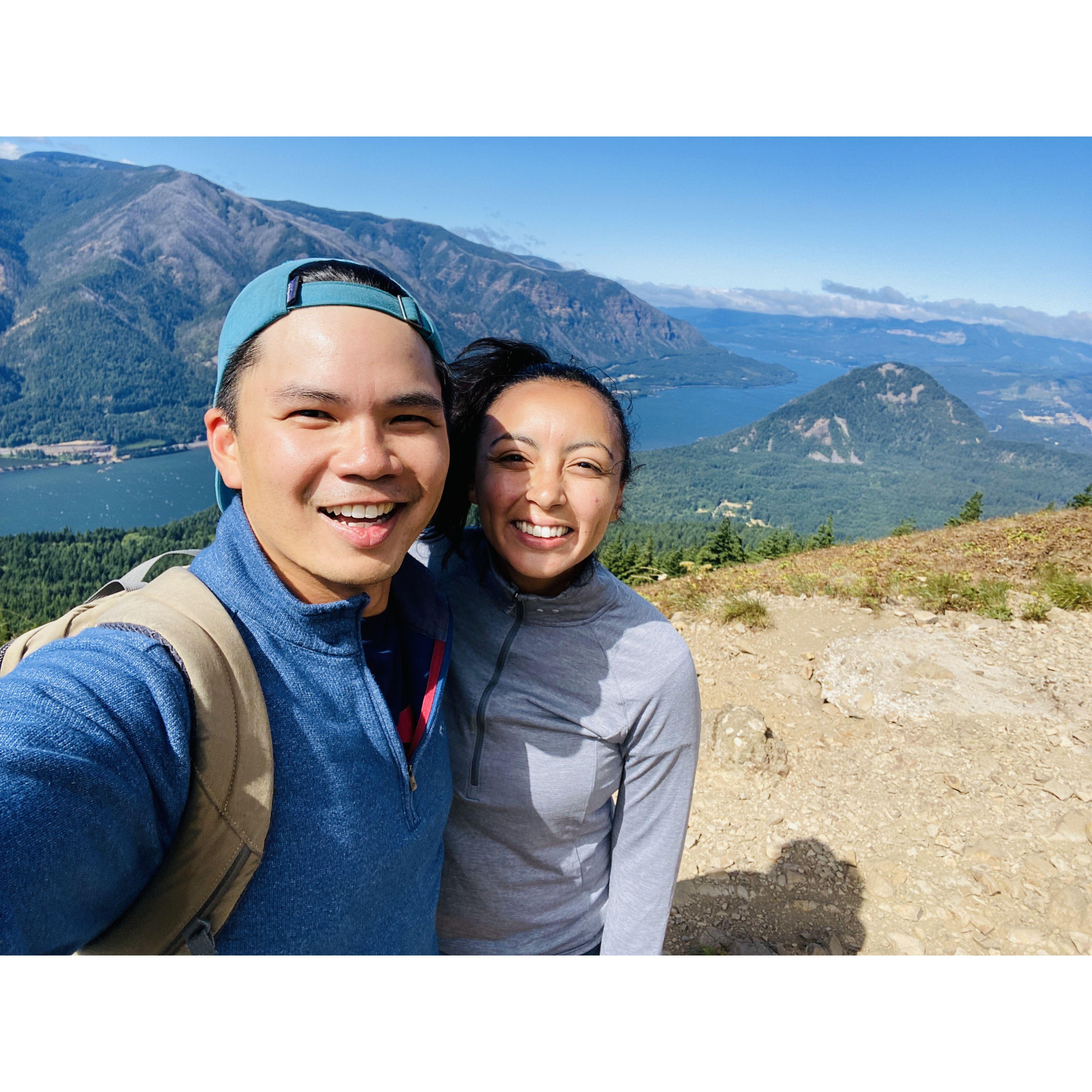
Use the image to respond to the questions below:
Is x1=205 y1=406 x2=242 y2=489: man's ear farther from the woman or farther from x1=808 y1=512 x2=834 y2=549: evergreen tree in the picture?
x1=808 y1=512 x2=834 y2=549: evergreen tree

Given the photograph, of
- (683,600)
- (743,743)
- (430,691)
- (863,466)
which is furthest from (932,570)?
(863,466)

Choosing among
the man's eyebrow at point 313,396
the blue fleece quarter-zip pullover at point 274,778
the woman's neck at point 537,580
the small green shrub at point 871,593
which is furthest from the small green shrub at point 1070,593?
the man's eyebrow at point 313,396

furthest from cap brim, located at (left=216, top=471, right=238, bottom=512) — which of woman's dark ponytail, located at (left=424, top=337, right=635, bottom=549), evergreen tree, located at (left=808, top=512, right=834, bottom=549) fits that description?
evergreen tree, located at (left=808, top=512, right=834, bottom=549)

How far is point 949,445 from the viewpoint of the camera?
581 feet

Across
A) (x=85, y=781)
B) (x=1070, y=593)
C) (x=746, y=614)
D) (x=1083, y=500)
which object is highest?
(x=85, y=781)

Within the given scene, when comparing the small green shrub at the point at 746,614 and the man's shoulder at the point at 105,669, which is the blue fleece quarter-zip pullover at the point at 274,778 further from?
the small green shrub at the point at 746,614

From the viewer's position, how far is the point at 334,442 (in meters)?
1.00

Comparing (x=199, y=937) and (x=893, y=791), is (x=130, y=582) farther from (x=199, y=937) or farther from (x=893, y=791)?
(x=893, y=791)

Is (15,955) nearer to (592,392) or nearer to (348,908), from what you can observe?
(348,908)

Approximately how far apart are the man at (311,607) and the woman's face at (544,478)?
366 mm

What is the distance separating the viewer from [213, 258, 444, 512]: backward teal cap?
100cm

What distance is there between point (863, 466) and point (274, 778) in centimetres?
19158

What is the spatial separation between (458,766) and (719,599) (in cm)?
637
